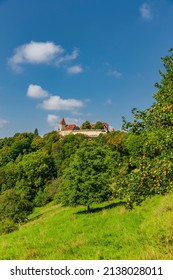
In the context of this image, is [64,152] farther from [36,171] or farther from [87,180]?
[87,180]

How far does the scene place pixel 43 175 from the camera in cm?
11538

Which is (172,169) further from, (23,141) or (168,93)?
(23,141)

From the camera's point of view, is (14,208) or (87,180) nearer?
(87,180)

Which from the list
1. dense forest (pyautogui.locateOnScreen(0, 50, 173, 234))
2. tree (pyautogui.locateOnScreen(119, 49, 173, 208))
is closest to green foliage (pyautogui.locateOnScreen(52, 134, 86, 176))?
dense forest (pyautogui.locateOnScreen(0, 50, 173, 234))

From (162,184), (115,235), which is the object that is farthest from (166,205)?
(162,184)

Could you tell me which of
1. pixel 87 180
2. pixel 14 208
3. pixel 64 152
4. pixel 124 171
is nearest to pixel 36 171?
pixel 64 152

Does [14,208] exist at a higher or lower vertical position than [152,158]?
lower

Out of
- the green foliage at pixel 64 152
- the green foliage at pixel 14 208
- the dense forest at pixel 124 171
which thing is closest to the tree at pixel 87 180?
the dense forest at pixel 124 171

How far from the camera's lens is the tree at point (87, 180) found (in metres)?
35.7

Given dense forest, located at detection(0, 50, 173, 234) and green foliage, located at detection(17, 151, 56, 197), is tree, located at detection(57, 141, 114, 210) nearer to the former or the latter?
dense forest, located at detection(0, 50, 173, 234)

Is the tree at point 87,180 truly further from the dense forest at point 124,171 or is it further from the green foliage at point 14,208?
the green foliage at point 14,208

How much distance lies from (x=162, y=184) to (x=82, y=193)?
2421 cm

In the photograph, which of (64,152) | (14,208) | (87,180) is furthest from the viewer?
(64,152)

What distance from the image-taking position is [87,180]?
120 ft
